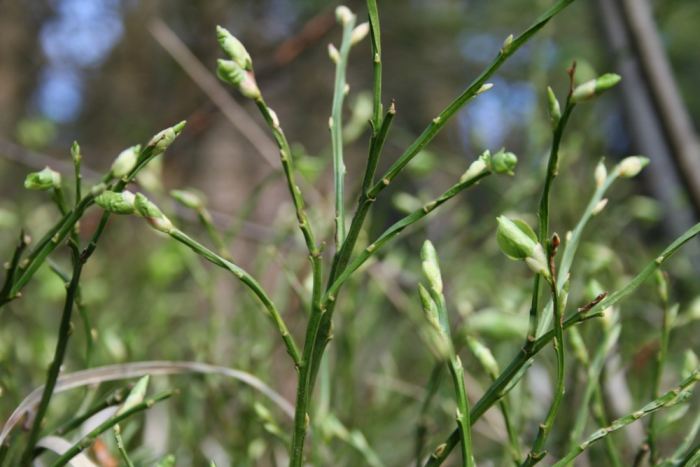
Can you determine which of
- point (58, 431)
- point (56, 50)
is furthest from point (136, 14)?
point (58, 431)

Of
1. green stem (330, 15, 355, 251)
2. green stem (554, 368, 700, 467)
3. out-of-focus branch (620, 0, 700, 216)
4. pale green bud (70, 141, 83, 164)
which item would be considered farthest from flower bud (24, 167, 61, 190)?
out-of-focus branch (620, 0, 700, 216)

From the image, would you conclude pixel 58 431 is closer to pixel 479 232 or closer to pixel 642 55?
pixel 479 232

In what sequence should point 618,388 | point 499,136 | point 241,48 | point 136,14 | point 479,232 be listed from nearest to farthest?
point 241,48 → point 618,388 → point 479,232 → point 499,136 → point 136,14

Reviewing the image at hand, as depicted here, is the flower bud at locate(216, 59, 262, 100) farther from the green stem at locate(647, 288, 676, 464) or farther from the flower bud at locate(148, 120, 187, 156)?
the green stem at locate(647, 288, 676, 464)

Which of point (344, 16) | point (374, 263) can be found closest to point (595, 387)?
point (344, 16)

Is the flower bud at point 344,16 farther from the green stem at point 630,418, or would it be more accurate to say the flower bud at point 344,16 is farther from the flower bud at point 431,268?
the green stem at point 630,418

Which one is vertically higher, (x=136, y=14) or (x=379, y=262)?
(x=136, y=14)
